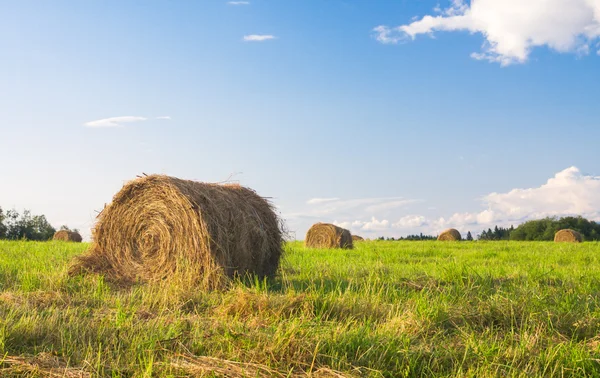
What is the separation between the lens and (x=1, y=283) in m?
8.10

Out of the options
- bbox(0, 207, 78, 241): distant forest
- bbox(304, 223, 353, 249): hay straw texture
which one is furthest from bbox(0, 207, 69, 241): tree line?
bbox(304, 223, 353, 249): hay straw texture

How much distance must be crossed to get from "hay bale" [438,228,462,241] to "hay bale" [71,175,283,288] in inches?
889

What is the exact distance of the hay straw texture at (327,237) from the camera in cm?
1933

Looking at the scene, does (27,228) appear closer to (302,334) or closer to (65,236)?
(65,236)

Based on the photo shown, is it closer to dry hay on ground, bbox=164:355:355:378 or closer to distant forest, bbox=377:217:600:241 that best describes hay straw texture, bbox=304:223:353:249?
dry hay on ground, bbox=164:355:355:378

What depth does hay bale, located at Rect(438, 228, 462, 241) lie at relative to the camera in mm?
30578

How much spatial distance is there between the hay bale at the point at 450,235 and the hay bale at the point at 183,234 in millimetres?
22576

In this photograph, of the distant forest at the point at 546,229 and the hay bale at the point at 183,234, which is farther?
the distant forest at the point at 546,229

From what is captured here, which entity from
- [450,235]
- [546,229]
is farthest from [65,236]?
[546,229]

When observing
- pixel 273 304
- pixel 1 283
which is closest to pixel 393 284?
pixel 273 304

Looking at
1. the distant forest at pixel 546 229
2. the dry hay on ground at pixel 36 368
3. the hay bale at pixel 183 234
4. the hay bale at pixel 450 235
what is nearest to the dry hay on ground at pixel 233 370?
the dry hay on ground at pixel 36 368

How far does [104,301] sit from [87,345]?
211 centimetres

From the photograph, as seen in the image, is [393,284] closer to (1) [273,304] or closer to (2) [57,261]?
(1) [273,304]

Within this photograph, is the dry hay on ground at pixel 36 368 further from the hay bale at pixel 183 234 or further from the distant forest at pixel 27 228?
the distant forest at pixel 27 228
